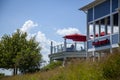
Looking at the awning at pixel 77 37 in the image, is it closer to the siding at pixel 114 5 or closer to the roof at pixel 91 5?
the roof at pixel 91 5

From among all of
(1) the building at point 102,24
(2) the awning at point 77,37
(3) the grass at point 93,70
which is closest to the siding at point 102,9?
(1) the building at point 102,24

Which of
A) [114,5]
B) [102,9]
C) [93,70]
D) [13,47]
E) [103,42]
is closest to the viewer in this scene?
[93,70]

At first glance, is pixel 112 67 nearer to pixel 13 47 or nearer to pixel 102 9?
pixel 102 9

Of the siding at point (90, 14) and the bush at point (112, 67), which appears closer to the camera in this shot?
the bush at point (112, 67)

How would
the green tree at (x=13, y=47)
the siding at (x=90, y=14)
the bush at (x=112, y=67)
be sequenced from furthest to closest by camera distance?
the green tree at (x=13, y=47)
the siding at (x=90, y=14)
the bush at (x=112, y=67)

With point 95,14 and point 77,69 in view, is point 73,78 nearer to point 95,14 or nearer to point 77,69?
point 77,69

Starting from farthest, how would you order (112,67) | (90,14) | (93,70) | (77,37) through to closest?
1. (77,37)
2. (90,14)
3. (93,70)
4. (112,67)

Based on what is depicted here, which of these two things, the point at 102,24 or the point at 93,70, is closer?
the point at 93,70

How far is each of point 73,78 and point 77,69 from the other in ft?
1.58

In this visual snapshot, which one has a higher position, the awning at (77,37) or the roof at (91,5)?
the roof at (91,5)

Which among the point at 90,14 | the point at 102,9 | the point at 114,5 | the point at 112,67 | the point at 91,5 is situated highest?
the point at 91,5

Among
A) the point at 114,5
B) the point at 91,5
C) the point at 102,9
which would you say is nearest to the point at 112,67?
the point at 114,5

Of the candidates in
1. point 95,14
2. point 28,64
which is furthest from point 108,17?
point 28,64

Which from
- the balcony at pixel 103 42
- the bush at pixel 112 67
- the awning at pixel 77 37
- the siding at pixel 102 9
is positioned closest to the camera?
the bush at pixel 112 67
